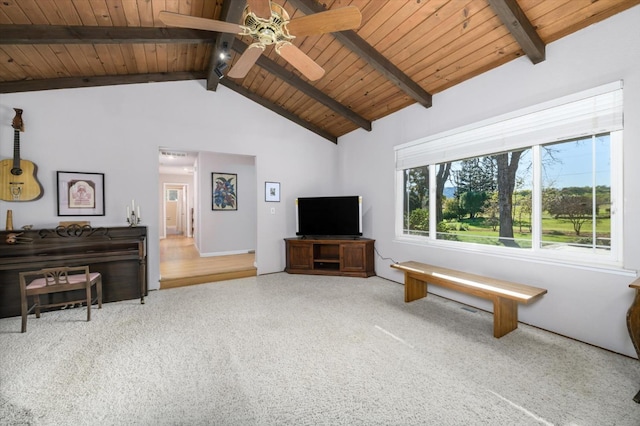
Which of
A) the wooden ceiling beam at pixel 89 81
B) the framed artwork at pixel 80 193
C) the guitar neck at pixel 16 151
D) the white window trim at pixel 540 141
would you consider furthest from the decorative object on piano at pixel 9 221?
the white window trim at pixel 540 141

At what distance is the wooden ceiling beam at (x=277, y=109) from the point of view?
4.56m

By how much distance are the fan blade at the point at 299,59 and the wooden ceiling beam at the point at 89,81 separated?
266 cm

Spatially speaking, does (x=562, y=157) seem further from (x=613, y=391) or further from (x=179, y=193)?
(x=179, y=193)

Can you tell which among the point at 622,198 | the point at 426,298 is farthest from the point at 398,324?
the point at 622,198

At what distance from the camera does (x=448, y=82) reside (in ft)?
11.0

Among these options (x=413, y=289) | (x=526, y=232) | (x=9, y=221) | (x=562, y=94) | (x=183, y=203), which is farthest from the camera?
(x=183, y=203)

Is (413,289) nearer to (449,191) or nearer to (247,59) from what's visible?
(449,191)

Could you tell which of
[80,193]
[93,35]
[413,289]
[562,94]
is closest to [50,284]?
[80,193]

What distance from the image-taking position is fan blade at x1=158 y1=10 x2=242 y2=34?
1813 millimetres

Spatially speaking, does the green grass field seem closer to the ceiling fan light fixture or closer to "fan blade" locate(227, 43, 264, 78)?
the ceiling fan light fixture

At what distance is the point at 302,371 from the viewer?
1987mm

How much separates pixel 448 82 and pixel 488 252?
2104 millimetres

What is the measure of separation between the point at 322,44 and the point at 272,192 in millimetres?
2562

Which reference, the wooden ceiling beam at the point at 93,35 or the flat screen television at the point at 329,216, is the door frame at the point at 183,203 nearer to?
the flat screen television at the point at 329,216
